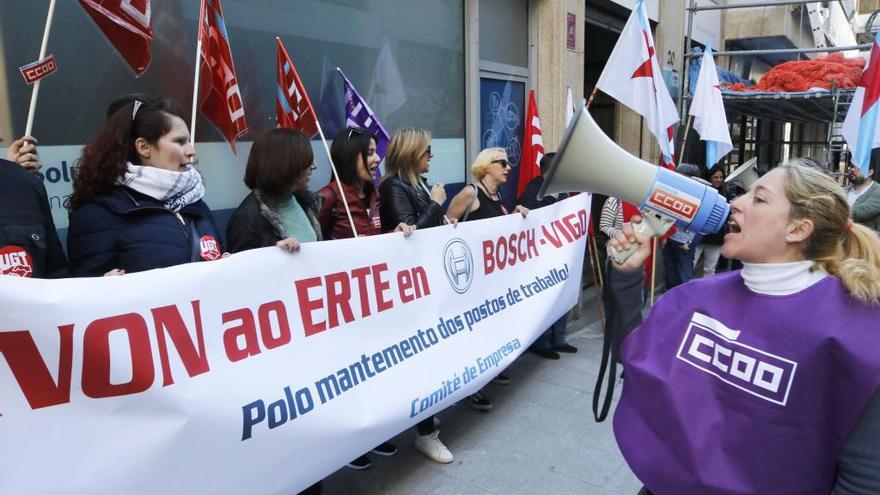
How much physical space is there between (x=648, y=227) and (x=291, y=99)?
93.7 inches

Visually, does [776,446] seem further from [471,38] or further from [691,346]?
[471,38]

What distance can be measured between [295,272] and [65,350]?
0.85 metres

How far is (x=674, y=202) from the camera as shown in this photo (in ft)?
5.53

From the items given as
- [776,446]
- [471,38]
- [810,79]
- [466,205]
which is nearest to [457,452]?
[466,205]

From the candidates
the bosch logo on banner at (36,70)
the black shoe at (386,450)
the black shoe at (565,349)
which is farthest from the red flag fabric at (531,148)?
the bosch logo on banner at (36,70)

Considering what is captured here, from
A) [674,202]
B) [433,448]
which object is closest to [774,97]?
[433,448]

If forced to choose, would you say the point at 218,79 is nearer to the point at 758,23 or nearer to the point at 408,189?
the point at 408,189

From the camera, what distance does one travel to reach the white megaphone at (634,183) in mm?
1675

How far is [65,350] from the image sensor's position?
166cm

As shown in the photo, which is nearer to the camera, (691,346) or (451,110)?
(691,346)

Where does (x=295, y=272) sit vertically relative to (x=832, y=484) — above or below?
above

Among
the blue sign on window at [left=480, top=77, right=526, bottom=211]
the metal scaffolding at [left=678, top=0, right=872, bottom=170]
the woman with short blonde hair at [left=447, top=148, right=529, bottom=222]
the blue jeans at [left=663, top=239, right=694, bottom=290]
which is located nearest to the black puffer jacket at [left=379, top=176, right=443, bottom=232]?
the woman with short blonde hair at [left=447, top=148, right=529, bottom=222]

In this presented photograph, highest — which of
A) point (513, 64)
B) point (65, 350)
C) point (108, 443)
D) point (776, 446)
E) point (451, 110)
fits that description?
point (513, 64)

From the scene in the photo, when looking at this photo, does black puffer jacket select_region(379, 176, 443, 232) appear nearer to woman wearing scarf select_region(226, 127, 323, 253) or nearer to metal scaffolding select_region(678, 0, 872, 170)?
woman wearing scarf select_region(226, 127, 323, 253)
